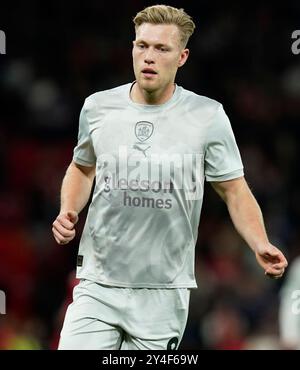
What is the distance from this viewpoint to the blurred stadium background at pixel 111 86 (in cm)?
1061

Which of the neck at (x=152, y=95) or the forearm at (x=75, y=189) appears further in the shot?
the forearm at (x=75, y=189)

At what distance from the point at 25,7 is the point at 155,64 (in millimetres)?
8555

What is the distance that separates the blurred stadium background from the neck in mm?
3995

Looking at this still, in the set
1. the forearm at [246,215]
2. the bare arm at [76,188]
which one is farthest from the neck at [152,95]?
the forearm at [246,215]

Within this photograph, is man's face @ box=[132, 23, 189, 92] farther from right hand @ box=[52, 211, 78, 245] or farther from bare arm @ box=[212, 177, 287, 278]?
right hand @ box=[52, 211, 78, 245]

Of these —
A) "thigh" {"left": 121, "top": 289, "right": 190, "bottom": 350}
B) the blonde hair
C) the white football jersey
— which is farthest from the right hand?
the blonde hair

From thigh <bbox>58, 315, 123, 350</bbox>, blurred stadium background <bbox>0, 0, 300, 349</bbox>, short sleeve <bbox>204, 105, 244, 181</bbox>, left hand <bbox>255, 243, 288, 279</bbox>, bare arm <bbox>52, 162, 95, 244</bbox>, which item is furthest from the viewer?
blurred stadium background <bbox>0, 0, 300, 349</bbox>

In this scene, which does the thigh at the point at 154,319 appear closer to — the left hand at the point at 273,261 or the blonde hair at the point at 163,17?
the left hand at the point at 273,261

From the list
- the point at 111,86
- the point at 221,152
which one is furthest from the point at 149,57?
the point at 111,86

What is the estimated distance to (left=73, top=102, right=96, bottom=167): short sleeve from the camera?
5.80 meters

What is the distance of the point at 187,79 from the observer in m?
12.8

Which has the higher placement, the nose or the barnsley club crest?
the nose

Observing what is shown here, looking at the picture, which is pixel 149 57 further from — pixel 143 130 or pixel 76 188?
pixel 76 188

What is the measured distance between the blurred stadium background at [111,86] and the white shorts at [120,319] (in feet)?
12.4
